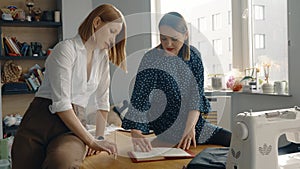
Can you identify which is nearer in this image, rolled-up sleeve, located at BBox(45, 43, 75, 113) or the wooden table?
the wooden table

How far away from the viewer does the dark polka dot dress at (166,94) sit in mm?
1696

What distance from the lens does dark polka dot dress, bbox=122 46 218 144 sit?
1696mm

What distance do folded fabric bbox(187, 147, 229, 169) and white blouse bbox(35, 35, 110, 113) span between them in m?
0.51

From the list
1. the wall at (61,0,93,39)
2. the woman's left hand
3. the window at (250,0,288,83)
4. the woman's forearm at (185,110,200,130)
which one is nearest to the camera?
the woman's left hand

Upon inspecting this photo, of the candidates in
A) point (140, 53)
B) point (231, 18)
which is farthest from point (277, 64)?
point (140, 53)

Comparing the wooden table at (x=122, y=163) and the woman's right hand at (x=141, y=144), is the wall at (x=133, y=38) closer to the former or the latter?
the woman's right hand at (x=141, y=144)

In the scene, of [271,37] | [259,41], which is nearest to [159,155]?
[271,37]

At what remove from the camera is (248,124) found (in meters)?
0.94

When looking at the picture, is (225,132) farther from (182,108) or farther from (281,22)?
(281,22)

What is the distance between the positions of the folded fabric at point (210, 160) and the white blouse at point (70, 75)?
506 mm

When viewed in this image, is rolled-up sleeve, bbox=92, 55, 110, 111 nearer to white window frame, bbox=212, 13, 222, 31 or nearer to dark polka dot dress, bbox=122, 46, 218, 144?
dark polka dot dress, bbox=122, 46, 218, 144

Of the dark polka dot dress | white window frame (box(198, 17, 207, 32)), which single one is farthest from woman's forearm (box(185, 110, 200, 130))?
white window frame (box(198, 17, 207, 32))

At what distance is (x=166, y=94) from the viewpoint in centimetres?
172

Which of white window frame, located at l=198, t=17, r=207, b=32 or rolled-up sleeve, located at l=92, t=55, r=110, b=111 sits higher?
white window frame, located at l=198, t=17, r=207, b=32
